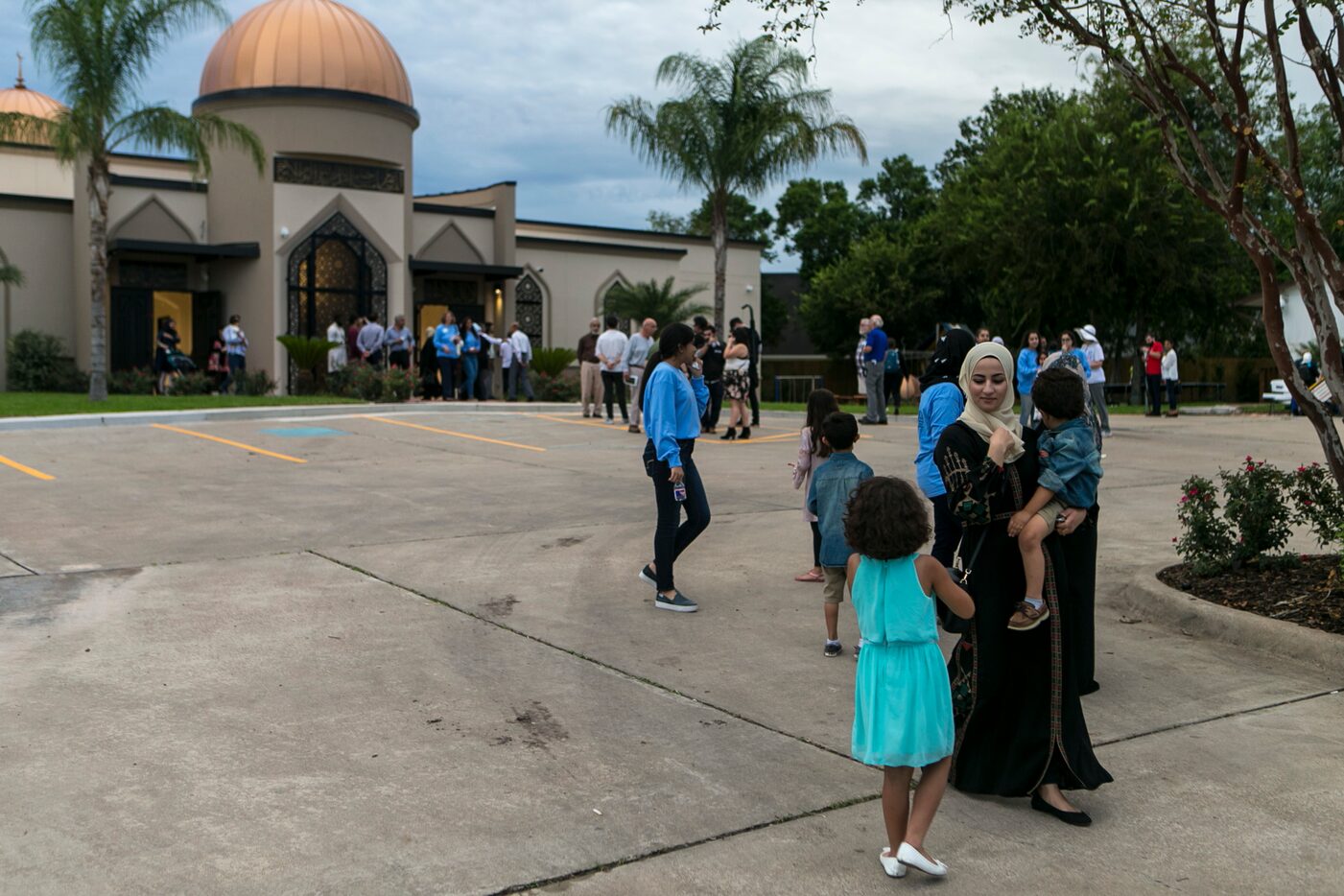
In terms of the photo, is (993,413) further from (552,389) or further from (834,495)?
(552,389)

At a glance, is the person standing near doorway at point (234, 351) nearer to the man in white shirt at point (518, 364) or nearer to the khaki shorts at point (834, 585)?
the man in white shirt at point (518, 364)

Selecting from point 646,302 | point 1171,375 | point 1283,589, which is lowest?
point 1283,589

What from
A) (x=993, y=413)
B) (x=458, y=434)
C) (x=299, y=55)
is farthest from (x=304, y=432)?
(x=299, y=55)

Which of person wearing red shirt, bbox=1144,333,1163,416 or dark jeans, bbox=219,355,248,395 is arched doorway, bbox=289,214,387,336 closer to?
dark jeans, bbox=219,355,248,395

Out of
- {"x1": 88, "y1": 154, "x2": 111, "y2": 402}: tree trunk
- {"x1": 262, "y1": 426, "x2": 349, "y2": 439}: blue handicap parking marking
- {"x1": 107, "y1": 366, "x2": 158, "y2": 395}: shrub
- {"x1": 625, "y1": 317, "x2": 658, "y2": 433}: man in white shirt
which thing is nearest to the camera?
{"x1": 262, "y1": 426, "x2": 349, "y2": 439}: blue handicap parking marking

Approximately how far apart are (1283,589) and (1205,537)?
0.59 metres

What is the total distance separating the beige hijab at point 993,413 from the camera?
482 cm

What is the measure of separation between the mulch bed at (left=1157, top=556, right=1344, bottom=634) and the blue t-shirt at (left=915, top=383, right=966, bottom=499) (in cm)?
199

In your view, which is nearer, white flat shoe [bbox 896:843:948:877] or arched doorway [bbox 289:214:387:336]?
white flat shoe [bbox 896:843:948:877]

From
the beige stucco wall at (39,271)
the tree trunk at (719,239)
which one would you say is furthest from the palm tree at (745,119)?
the beige stucco wall at (39,271)

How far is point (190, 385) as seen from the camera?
2666 cm

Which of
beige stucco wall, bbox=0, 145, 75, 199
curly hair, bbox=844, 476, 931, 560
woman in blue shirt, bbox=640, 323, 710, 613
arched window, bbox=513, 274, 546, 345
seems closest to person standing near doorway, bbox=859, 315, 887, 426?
woman in blue shirt, bbox=640, 323, 710, 613

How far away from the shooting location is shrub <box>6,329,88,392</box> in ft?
92.7

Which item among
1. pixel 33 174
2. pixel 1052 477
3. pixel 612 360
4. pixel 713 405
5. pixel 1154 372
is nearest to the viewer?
pixel 1052 477
